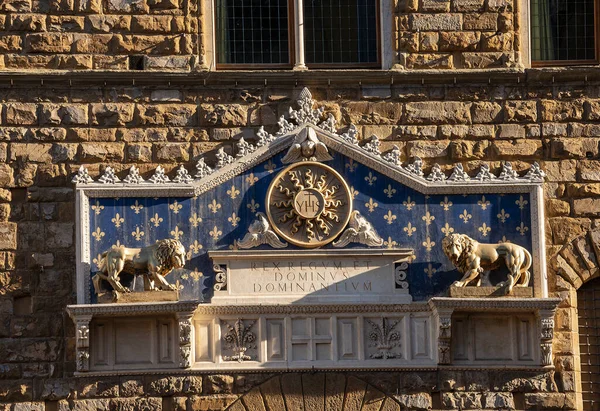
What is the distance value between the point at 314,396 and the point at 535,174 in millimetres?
3336

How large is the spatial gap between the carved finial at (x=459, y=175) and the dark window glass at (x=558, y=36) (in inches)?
63.6

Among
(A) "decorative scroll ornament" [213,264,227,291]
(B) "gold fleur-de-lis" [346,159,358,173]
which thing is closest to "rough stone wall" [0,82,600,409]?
(B) "gold fleur-de-lis" [346,159,358,173]

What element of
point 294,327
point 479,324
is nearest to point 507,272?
point 479,324

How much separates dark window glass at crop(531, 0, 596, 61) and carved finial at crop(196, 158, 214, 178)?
382 cm

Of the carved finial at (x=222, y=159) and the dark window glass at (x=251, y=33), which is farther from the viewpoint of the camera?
the dark window glass at (x=251, y=33)

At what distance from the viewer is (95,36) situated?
1861cm

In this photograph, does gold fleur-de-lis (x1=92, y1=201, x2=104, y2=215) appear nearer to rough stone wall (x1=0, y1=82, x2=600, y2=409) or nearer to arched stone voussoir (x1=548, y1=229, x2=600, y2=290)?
rough stone wall (x1=0, y1=82, x2=600, y2=409)

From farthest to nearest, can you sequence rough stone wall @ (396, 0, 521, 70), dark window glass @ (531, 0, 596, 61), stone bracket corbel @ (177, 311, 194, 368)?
dark window glass @ (531, 0, 596, 61), rough stone wall @ (396, 0, 521, 70), stone bracket corbel @ (177, 311, 194, 368)

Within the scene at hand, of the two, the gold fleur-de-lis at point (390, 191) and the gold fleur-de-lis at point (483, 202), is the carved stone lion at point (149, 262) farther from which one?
the gold fleur-de-lis at point (483, 202)

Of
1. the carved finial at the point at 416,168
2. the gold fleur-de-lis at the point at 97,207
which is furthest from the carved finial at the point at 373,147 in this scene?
the gold fleur-de-lis at the point at 97,207

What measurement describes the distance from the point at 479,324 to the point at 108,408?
395cm

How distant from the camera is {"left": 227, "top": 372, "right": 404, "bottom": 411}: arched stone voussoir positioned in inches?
705

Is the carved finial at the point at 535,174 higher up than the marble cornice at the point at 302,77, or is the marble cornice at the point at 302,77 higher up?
the marble cornice at the point at 302,77

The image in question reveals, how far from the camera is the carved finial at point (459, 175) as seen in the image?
18.4 m
